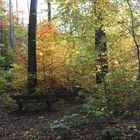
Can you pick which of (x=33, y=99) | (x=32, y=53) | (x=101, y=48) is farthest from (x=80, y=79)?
(x=101, y=48)

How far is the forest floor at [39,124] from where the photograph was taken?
27.0ft

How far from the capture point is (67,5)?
1099cm

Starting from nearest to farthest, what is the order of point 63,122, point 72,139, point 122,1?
1. point 72,139
2. point 63,122
3. point 122,1

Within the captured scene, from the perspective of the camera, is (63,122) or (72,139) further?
(63,122)

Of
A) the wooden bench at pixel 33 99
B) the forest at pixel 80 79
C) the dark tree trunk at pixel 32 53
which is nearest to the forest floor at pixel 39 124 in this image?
the forest at pixel 80 79

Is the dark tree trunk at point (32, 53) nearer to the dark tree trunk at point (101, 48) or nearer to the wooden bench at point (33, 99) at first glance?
the wooden bench at point (33, 99)

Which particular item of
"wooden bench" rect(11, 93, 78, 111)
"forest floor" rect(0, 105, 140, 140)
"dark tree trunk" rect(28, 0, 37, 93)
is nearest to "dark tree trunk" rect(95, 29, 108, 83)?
"forest floor" rect(0, 105, 140, 140)

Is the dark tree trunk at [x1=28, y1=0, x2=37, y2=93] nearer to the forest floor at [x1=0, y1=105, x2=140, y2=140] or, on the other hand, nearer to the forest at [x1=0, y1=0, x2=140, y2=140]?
the forest at [x1=0, y1=0, x2=140, y2=140]

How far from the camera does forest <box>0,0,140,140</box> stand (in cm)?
922

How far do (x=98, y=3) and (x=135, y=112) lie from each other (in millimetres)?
3556

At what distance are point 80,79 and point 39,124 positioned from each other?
12.7 feet

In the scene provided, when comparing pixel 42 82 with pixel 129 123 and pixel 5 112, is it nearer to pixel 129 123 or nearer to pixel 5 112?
pixel 5 112

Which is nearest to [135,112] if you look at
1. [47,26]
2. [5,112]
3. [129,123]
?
[129,123]

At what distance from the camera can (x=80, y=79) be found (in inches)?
556
